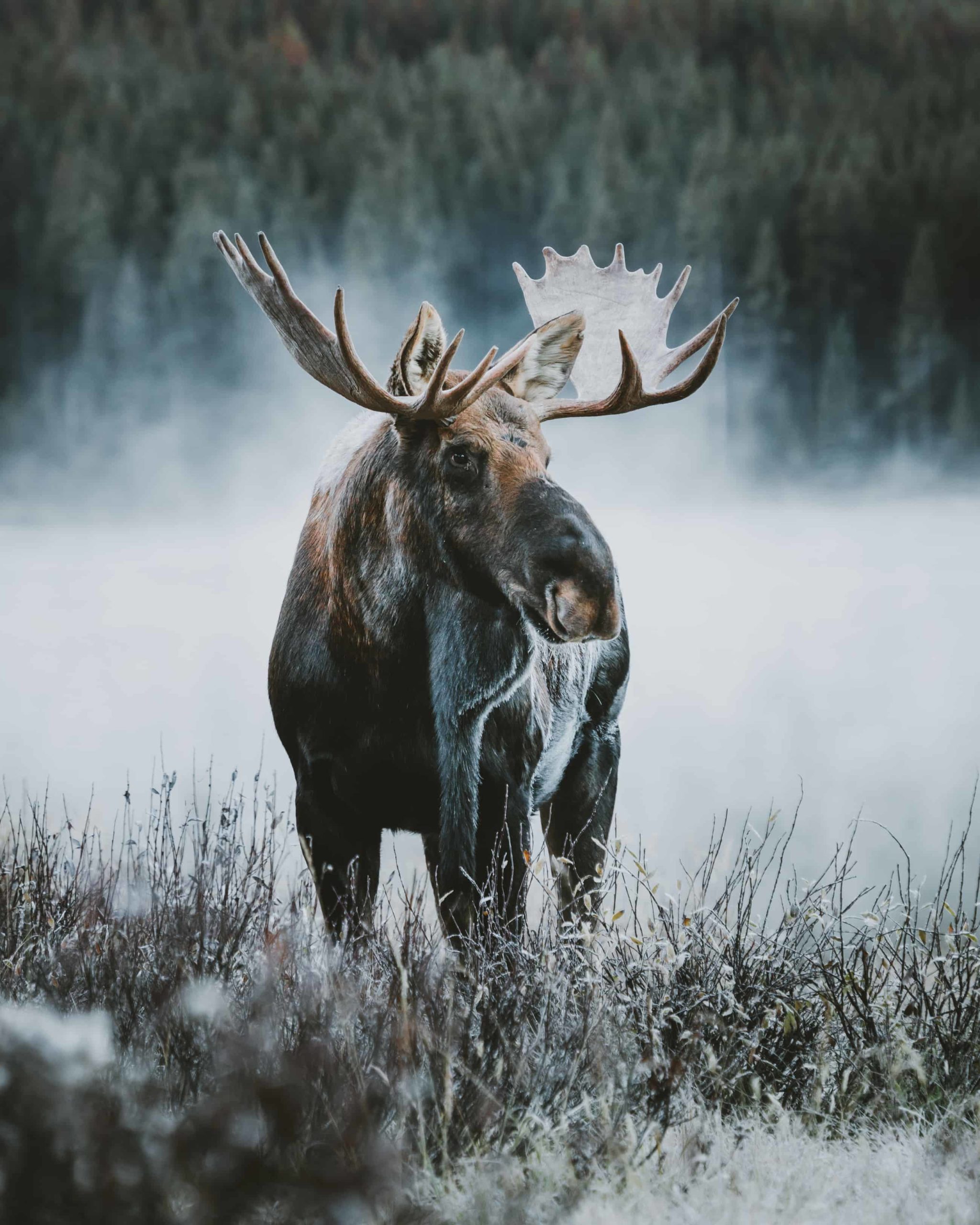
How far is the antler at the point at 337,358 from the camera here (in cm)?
321

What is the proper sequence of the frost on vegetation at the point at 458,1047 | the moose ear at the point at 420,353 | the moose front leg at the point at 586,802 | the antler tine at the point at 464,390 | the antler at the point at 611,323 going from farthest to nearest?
the moose front leg at the point at 586,802 < the antler at the point at 611,323 < the moose ear at the point at 420,353 < the antler tine at the point at 464,390 < the frost on vegetation at the point at 458,1047

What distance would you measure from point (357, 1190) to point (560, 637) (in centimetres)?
165

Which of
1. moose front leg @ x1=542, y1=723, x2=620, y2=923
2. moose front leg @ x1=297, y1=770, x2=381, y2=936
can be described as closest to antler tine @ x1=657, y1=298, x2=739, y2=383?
moose front leg @ x1=542, y1=723, x2=620, y2=923

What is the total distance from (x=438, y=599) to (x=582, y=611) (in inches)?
23.6

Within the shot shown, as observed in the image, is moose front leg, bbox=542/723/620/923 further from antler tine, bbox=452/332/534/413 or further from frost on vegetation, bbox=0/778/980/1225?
antler tine, bbox=452/332/534/413

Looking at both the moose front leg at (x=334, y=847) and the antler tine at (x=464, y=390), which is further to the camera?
the moose front leg at (x=334, y=847)

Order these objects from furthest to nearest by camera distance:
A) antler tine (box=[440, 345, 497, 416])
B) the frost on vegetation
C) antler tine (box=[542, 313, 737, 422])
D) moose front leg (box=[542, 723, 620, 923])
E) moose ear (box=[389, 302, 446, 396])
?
moose front leg (box=[542, 723, 620, 923]) → antler tine (box=[542, 313, 737, 422]) → moose ear (box=[389, 302, 446, 396]) → antler tine (box=[440, 345, 497, 416]) → the frost on vegetation

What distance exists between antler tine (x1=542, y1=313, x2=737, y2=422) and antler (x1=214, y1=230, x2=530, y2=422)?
0.95ft

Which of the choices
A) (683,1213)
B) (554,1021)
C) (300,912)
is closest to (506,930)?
(554,1021)

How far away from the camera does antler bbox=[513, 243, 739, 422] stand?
145 inches

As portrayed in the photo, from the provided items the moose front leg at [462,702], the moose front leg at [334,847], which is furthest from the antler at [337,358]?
the moose front leg at [334,847]

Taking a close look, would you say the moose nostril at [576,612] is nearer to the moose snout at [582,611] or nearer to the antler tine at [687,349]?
the moose snout at [582,611]

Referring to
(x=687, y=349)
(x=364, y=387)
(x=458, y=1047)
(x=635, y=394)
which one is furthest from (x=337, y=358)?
(x=458, y=1047)

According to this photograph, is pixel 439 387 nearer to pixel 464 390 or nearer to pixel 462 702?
pixel 464 390
